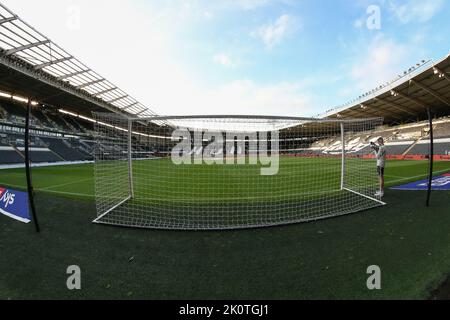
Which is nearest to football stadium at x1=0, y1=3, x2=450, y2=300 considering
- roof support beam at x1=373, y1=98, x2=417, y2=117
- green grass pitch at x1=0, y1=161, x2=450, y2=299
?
green grass pitch at x1=0, y1=161, x2=450, y2=299

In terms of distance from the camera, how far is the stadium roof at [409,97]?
81.1 feet

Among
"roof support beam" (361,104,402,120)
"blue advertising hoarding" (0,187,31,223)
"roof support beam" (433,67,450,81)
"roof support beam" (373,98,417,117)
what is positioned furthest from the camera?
"roof support beam" (361,104,402,120)

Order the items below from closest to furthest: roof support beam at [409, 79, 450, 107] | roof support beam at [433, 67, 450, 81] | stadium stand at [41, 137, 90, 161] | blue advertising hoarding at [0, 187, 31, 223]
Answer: blue advertising hoarding at [0, 187, 31, 223], roof support beam at [433, 67, 450, 81], roof support beam at [409, 79, 450, 107], stadium stand at [41, 137, 90, 161]

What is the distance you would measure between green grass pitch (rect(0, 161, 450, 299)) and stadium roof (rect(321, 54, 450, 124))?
25799mm

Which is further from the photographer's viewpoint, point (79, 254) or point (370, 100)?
point (370, 100)

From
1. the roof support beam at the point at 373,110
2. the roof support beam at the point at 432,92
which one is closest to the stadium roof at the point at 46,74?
the roof support beam at the point at 432,92

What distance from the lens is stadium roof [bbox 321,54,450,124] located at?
24719mm

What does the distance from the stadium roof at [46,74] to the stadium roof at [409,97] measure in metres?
29.0

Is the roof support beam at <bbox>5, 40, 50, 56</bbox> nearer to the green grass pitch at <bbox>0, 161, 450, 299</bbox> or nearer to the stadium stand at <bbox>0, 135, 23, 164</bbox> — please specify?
the stadium stand at <bbox>0, 135, 23, 164</bbox>
